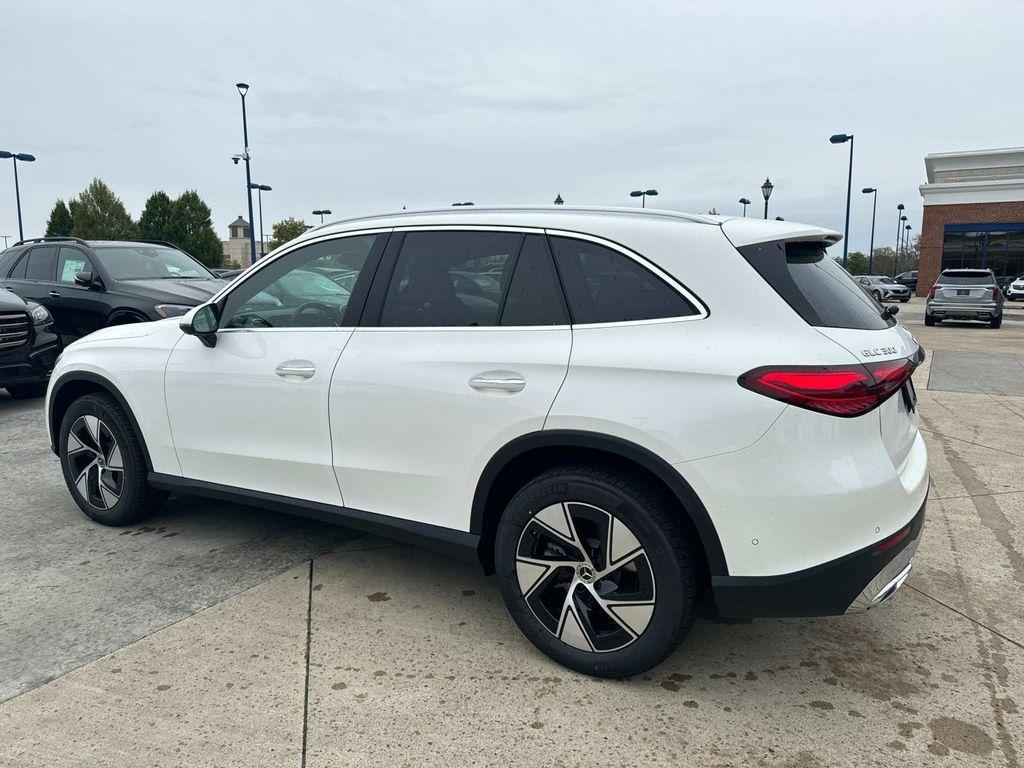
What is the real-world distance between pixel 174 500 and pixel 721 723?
3.76 meters

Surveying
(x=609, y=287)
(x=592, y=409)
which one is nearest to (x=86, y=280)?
(x=609, y=287)

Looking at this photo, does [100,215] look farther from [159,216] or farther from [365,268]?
[365,268]

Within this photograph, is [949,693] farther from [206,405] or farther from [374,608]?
[206,405]

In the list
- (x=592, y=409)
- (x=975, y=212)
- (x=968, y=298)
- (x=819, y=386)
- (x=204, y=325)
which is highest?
(x=975, y=212)

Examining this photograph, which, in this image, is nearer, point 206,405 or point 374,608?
point 374,608

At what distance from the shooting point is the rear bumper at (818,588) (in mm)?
2402

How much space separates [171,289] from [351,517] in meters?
6.59

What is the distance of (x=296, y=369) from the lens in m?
3.34

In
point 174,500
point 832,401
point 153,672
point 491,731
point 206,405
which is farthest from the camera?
point 174,500

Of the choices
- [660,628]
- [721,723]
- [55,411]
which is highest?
[55,411]

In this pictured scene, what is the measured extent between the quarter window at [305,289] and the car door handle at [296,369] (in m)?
0.20

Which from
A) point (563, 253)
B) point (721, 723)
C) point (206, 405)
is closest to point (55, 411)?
point (206, 405)

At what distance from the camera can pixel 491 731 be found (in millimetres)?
2506

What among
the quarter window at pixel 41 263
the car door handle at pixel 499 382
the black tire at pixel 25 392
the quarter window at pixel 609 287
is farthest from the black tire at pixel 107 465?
the quarter window at pixel 41 263
